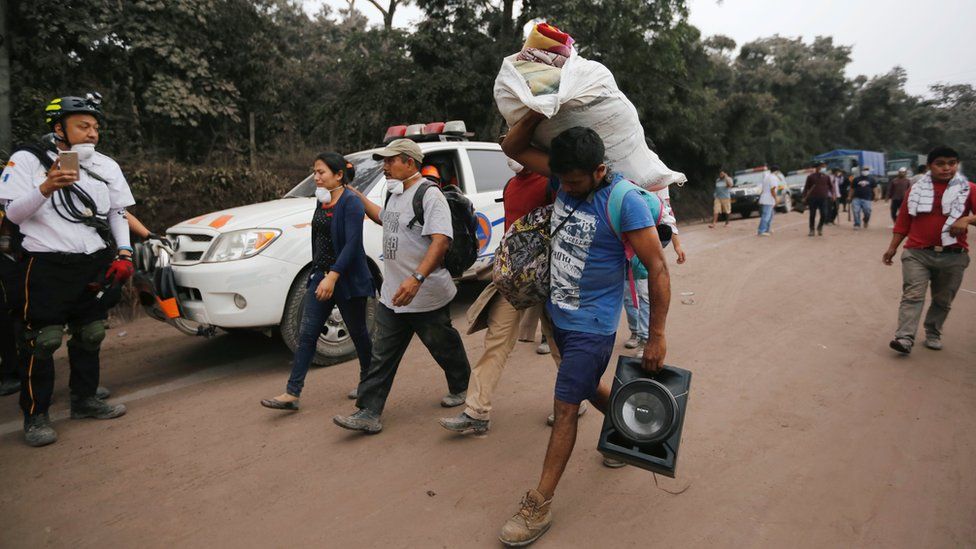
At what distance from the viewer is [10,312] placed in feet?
13.4

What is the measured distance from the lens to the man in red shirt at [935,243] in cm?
507

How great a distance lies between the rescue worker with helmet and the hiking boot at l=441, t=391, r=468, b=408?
2.35 m

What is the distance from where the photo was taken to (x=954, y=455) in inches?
133

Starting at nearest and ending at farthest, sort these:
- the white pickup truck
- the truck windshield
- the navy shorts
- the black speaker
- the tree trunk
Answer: the black speaker < the navy shorts < the white pickup truck < the truck windshield < the tree trunk

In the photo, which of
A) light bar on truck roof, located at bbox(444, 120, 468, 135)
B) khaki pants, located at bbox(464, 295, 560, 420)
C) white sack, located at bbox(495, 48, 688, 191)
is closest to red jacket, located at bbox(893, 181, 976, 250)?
white sack, located at bbox(495, 48, 688, 191)

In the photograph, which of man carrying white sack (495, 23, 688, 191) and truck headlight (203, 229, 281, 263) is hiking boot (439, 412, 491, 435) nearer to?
man carrying white sack (495, 23, 688, 191)

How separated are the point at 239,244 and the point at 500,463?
111 inches

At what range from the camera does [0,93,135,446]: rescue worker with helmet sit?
369 cm

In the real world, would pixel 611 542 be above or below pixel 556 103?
below

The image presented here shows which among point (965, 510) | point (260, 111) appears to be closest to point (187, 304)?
point (965, 510)

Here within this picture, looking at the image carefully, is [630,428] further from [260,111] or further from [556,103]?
[260,111]

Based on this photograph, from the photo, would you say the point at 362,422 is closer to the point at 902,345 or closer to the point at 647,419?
the point at 647,419

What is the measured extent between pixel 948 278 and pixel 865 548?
3691 millimetres

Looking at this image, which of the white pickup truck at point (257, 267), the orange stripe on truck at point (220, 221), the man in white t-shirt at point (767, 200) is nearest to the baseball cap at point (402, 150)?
the white pickup truck at point (257, 267)
